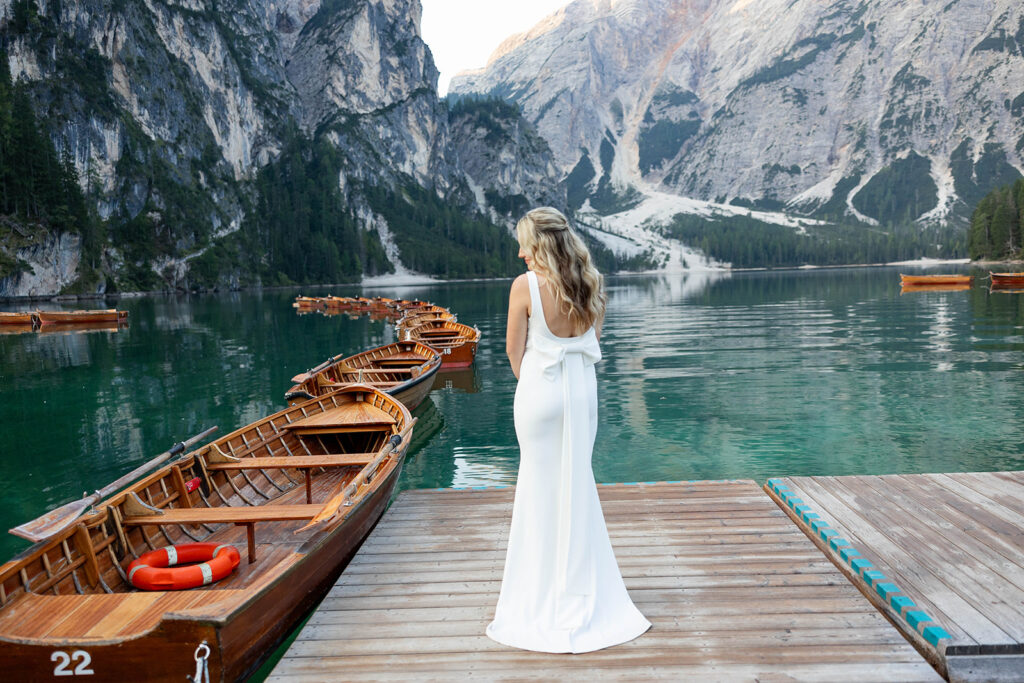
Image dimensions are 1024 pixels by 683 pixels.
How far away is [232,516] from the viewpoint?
7109 millimetres

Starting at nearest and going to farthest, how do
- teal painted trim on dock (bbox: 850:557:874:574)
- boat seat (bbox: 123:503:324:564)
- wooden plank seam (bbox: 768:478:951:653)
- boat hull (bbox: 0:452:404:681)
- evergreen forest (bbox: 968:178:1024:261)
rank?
boat hull (bbox: 0:452:404:681), wooden plank seam (bbox: 768:478:951:653), teal painted trim on dock (bbox: 850:557:874:574), boat seat (bbox: 123:503:324:564), evergreen forest (bbox: 968:178:1024:261)

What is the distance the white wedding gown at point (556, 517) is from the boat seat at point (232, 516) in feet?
9.07

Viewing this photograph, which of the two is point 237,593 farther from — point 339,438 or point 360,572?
point 339,438

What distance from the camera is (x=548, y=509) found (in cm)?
541

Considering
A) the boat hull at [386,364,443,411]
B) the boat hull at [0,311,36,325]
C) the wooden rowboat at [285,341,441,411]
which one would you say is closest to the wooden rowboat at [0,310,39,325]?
the boat hull at [0,311,36,325]

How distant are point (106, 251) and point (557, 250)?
12865 centimetres

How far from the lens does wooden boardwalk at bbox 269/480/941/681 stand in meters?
5.12

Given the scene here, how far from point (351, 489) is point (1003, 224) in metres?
127

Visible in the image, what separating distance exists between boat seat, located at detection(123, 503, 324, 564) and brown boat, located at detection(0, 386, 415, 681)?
0.6 inches

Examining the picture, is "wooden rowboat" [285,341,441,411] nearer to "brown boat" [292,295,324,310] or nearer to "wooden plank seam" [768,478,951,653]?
"wooden plank seam" [768,478,951,653]

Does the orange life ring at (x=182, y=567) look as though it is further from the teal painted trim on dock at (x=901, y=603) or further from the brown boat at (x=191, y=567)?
the teal painted trim on dock at (x=901, y=603)

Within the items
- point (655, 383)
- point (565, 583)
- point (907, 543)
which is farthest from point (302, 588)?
point (655, 383)

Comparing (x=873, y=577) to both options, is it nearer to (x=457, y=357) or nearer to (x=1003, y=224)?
(x=457, y=357)

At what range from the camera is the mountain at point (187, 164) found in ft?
365
